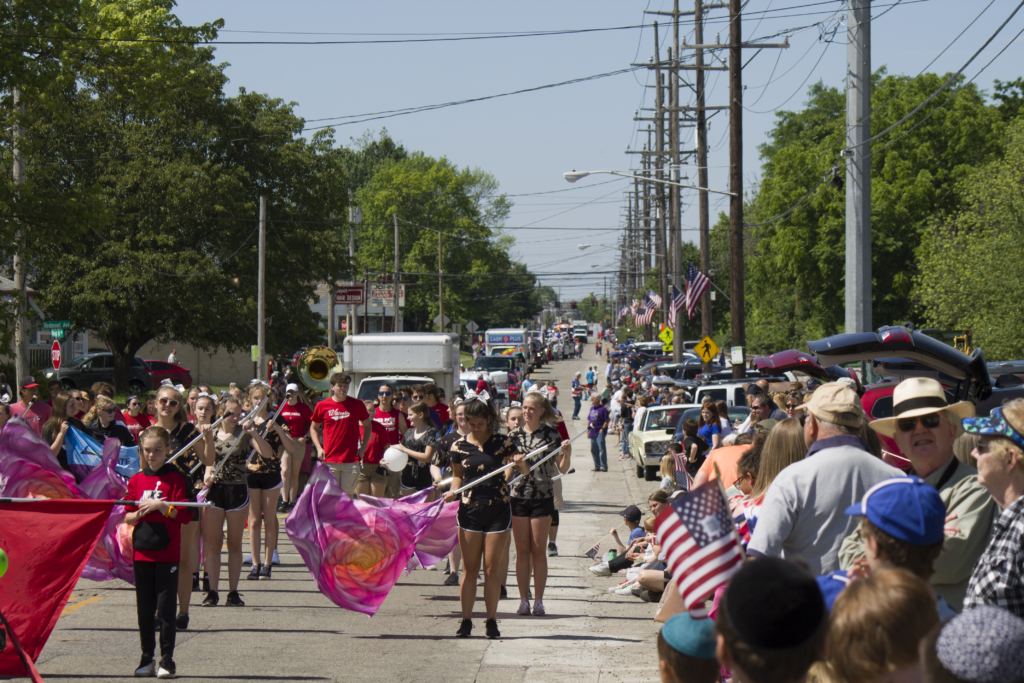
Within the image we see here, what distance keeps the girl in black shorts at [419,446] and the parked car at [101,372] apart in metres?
32.2

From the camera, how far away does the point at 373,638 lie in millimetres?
8648

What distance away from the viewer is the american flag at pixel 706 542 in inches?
125

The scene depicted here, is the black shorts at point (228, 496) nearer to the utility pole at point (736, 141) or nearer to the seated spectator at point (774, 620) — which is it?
the seated spectator at point (774, 620)

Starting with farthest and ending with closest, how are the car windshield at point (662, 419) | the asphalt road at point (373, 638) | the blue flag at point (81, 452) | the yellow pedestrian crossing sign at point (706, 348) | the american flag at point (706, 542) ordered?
the yellow pedestrian crossing sign at point (706, 348) → the car windshield at point (662, 419) → the blue flag at point (81, 452) → the asphalt road at point (373, 638) → the american flag at point (706, 542)

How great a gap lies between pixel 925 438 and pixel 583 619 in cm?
514

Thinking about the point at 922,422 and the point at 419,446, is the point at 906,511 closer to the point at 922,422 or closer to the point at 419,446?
the point at 922,422

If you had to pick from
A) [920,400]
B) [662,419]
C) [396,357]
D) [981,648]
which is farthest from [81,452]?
[662,419]

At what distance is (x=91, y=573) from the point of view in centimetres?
877

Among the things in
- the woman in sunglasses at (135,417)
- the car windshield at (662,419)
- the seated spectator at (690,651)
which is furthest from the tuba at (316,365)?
the seated spectator at (690,651)

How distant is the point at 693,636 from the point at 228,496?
767cm

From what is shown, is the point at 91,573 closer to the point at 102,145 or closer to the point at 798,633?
the point at 798,633

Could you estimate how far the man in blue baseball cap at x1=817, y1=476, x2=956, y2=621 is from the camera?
10.6 ft

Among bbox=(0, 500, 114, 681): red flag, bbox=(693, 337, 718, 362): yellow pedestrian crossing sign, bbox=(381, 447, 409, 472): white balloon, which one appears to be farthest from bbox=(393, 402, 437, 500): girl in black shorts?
bbox=(693, 337, 718, 362): yellow pedestrian crossing sign

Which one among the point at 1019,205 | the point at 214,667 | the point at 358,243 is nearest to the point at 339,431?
A: the point at 214,667
